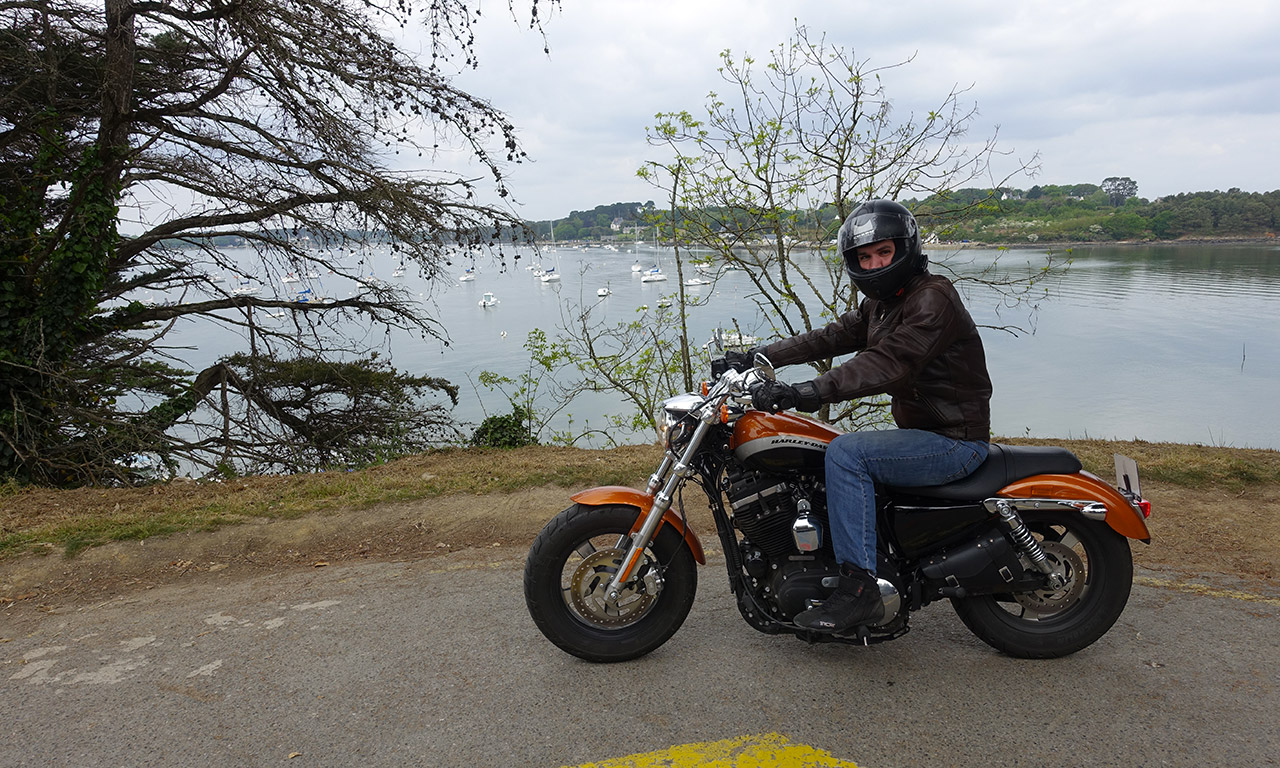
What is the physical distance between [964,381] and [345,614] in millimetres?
3278

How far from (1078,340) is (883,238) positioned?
25.5m

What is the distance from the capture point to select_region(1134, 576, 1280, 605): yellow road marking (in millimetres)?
3854

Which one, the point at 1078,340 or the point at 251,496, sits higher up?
the point at 251,496

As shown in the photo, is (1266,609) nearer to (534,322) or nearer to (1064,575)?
(1064,575)

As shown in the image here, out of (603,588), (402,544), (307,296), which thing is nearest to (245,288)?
(307,296)

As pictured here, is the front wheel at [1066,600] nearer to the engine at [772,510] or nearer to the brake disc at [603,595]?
the engine at [772,510]

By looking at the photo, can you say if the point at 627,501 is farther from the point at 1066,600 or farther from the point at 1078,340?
the point at 1078,340

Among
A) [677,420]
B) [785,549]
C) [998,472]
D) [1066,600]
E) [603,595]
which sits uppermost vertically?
[677,420]

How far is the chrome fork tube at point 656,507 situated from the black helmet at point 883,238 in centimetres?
98

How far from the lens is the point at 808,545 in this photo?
10.4 ft

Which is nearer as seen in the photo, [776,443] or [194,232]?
[776,443]

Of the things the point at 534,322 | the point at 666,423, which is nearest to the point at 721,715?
the point at 666,423

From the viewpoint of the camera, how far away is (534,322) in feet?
91.1

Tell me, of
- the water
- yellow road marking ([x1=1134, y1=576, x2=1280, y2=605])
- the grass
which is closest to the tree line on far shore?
the water
